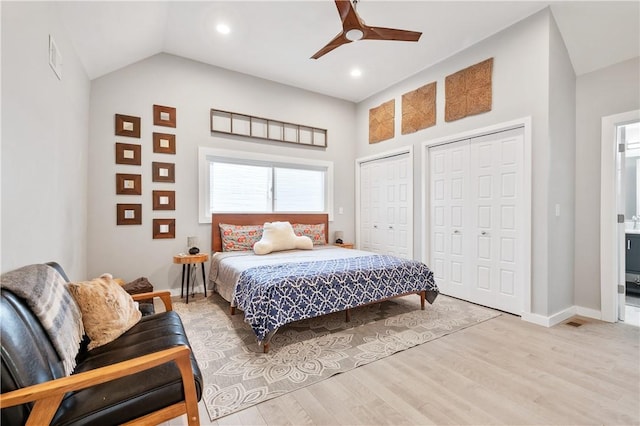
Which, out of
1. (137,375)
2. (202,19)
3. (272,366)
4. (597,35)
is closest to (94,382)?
(137,375)

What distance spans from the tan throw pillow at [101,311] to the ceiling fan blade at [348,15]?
260 cm

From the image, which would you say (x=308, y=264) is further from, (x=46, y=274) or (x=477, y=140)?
(x=477, y=140)

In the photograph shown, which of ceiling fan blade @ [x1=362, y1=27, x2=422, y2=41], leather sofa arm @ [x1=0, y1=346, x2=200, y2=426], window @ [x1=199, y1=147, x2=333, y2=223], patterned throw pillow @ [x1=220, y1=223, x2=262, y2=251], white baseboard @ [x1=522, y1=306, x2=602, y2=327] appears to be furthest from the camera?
window @ [x1=199, y1=147, x2=333, y2=223]

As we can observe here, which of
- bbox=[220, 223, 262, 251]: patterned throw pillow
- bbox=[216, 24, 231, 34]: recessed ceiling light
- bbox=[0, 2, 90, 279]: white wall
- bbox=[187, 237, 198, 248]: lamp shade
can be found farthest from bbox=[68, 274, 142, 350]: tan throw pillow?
bbox=[216, 24, 231, 34]: recessed ceiling light

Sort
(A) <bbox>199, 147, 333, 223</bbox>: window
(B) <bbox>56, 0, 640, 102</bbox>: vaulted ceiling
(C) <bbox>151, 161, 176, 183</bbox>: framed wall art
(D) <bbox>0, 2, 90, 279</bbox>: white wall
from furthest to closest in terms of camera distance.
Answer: (A) <bbox>199, 147, 333, 223</bbox>: window
(C) <bbox>151, 161, 176, 183</bbox>: framed wall art
(B) <bbox>56, 0, 640, 102</bbox>: vaulted ceiling
(D) <bbox>0, 2, 90, 279</bbox>: white wall

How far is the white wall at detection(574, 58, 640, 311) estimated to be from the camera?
10.0 feet

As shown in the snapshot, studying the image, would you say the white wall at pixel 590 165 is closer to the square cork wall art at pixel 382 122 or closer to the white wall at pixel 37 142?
the square cork wall art at pixel 382 122

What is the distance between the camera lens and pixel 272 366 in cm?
215

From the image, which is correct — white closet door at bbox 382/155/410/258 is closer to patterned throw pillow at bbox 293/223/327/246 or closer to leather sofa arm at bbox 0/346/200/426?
patterned throw pillow at bbox 293/223/327/246

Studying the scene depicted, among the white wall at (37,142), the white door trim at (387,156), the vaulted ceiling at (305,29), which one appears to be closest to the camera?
the white wall at (37,142)

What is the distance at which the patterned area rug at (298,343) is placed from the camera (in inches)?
75.4

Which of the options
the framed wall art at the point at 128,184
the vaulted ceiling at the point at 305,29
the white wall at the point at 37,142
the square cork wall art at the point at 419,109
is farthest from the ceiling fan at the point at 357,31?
the framed wall art at the point at 128,184

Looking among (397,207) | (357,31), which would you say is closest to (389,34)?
(357,31)

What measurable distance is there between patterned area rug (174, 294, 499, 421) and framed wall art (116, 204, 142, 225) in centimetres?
117
